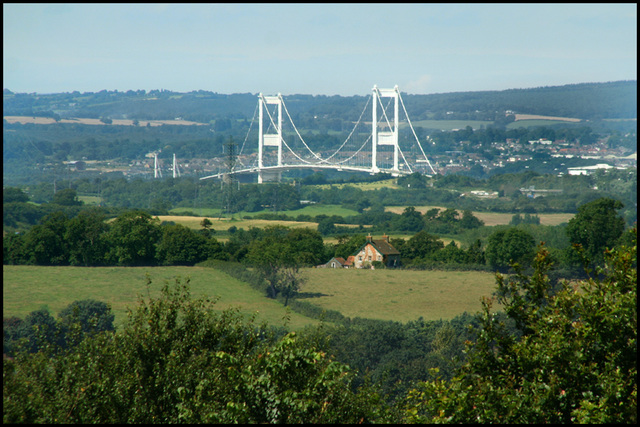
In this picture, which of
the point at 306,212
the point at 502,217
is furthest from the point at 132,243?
the point at 502,217

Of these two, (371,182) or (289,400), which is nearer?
(289,400)

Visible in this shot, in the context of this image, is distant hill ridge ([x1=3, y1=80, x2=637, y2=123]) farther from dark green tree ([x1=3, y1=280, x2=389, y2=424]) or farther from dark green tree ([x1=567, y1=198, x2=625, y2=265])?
dark green tree ([x1=3, y1=280, x2=389, y2=424])

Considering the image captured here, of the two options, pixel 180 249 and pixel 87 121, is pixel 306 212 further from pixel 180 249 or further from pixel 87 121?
pixel 87 121

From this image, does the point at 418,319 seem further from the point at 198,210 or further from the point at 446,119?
the point at 446,119

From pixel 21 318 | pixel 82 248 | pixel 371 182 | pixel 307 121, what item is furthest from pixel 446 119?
pixel 21 318

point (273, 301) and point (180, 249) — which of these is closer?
point (273, 301)

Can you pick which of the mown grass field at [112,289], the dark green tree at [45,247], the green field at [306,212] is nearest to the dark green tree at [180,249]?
the mown grass field at [112,289]

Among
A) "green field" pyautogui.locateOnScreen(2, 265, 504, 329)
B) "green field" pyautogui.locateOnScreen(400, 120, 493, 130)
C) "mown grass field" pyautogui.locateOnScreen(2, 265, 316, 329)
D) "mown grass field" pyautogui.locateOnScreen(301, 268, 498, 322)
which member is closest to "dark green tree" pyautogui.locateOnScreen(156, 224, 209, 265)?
"mown grass field" pyautogui.locateOnScreen(2, 265, 316, 329)
